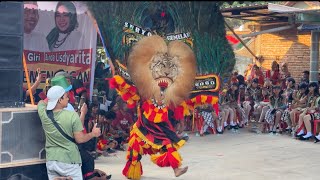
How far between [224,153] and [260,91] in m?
3.47

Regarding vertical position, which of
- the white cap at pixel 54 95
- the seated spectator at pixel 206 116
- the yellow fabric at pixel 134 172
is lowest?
the yellow fabric at pixel 134 172

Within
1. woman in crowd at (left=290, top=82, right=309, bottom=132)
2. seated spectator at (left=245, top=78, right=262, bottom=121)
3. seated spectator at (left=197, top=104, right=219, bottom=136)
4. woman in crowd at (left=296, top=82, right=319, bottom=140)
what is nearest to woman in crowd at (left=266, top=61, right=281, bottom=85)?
seated spectator at (left=245, top=78, right=262, bottom=121)

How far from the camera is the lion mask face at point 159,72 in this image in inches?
279

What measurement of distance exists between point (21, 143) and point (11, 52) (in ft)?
3.20

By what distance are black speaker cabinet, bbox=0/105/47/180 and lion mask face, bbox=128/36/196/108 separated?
1.71 metres

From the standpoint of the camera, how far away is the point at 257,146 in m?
10.1

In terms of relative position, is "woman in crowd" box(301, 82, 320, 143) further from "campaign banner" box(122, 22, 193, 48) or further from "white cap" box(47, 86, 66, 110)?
"white cap" box(47, 86, 66, 110)

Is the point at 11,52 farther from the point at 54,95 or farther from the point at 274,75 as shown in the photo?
the point at 274,75

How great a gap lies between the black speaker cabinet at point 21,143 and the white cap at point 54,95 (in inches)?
13.1

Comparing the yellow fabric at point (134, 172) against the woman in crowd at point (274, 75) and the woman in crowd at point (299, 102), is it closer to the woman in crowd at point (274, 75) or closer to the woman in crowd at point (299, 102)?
the woman in crowd at point (299, 102)

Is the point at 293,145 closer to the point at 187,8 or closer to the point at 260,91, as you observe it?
the point at 260,91

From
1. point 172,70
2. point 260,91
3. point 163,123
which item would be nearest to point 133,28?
point 172,70

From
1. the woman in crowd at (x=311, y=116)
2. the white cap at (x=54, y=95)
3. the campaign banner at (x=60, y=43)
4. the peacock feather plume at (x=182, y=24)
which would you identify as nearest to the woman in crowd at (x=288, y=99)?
the woman in crowd at (x=311, y=116)

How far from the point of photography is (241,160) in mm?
8664
